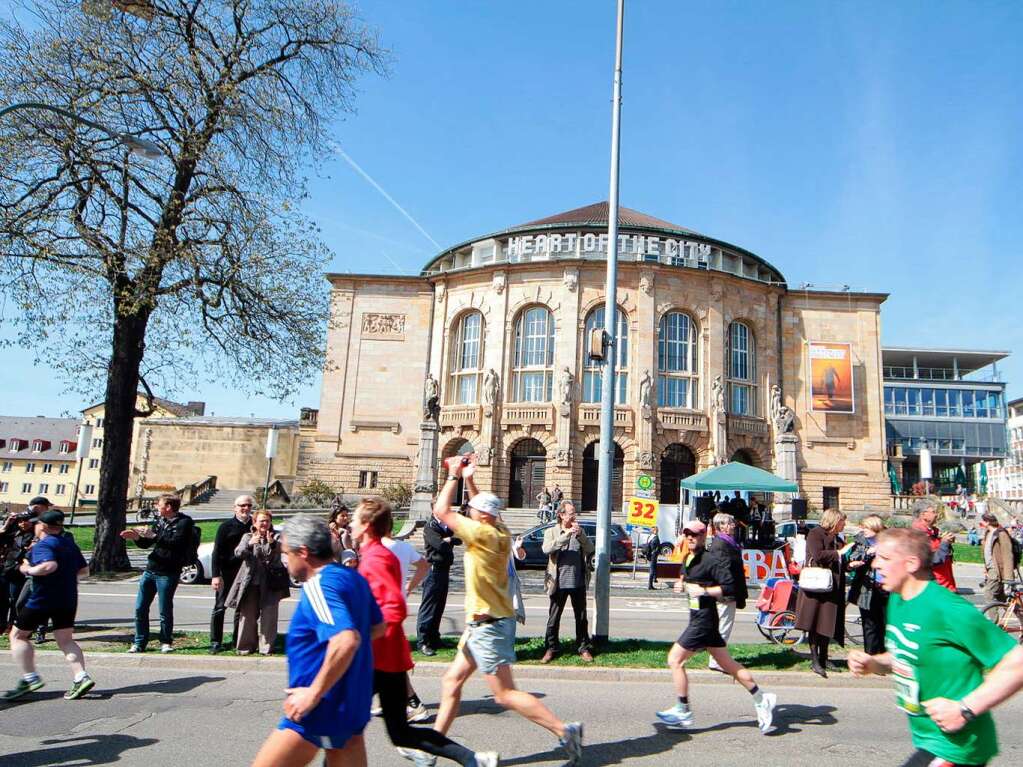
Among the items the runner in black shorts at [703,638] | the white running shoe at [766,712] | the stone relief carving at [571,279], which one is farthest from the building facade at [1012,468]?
the white running shoe at [766,712]

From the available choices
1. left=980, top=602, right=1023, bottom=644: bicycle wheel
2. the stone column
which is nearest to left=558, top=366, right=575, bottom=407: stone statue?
the stone column

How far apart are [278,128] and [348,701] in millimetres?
16704

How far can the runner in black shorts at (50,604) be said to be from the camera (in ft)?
21.3

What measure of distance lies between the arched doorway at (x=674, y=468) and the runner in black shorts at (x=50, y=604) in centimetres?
3331

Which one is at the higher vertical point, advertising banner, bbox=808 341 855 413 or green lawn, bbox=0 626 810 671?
advertising banner, bbox=808 341 855 413

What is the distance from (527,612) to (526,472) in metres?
24.9

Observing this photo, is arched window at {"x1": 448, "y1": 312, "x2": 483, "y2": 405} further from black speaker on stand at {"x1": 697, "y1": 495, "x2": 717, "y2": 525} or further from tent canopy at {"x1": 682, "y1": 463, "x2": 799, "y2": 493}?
tent canopy at {"x1": 682, "y1": 463, "x2": 799, "y2": 493}

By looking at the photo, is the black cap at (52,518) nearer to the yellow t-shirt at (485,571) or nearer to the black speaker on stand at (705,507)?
the yellow t-shirt at (485,571)

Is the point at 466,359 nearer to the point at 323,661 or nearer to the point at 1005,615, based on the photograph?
the point at 1005,615

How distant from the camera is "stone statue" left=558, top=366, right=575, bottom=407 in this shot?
36656mm

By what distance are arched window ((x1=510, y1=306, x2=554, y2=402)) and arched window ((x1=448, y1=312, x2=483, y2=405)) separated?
2.36 metres

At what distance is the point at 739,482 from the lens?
1988 cm

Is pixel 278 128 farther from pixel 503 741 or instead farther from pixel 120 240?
pixel 503 741

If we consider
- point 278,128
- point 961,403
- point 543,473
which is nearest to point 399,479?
point 543,473
